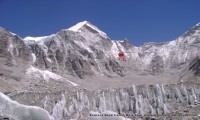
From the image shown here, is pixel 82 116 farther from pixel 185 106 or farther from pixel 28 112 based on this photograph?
pixel 28 112

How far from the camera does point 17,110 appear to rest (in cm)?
1396

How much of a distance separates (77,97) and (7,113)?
163 metres

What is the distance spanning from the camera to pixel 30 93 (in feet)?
600

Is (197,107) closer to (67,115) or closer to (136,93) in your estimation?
(136,93)

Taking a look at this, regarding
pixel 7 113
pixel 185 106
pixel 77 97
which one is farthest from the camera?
pixel 77 97

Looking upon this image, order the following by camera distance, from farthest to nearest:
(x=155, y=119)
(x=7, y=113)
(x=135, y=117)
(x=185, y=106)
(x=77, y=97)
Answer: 1. (x=77, y=97)
2. (x=185, y=106)
3. (x=135, y=117)
4. (x=155, y=119)
5. (x=7, y=113)

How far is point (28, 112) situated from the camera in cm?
1423

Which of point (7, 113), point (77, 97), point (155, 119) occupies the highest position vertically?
point (77, 97)

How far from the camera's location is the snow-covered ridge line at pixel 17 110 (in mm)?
13820

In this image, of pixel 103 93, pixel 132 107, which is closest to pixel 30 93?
pixel 103 93

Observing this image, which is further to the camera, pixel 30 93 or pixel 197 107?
pixel 30 93

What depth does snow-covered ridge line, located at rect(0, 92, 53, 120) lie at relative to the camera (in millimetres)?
13820

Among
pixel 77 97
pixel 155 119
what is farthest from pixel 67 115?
pixel 155 119

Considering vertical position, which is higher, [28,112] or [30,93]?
[30,93]
